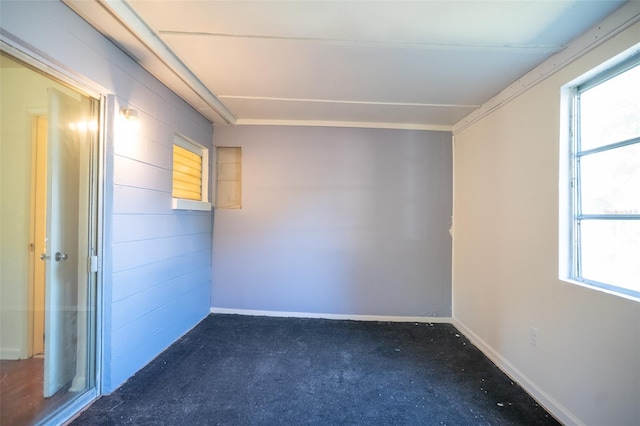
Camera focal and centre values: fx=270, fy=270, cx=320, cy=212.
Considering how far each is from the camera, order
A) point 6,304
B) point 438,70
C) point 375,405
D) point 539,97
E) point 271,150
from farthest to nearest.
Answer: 1. point 271,150
2. point 438,70
3. point 539,97
4. point 375,405
5. point 6,304

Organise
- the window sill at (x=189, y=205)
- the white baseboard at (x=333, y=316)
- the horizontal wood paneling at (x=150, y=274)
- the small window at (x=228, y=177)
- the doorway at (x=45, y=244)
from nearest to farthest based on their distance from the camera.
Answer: the doorway at (x=45, y=244), the horizontal wood paneling at (x=150, y=274), the window sill at (x=189, y=205), the white baseboard at (x=333, y=316), the small window at (x=228, y=177)

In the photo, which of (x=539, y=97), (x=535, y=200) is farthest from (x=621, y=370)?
(x=539, y=97)

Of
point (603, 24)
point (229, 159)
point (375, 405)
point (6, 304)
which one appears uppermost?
point (603, 24)

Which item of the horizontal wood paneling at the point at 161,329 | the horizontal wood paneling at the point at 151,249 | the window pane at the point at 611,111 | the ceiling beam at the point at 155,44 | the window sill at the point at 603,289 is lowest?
the horizontal wood paneling at the point at 161,329

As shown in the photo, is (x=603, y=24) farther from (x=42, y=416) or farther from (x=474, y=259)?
(x=42, y=416)

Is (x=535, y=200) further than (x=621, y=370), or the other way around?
(x=535, y=200)

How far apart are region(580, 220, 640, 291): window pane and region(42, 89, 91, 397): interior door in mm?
3311

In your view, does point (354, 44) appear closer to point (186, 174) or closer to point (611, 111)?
point (611, 111)

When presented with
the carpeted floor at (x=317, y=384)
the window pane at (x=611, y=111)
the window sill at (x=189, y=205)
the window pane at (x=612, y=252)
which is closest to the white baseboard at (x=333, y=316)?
the carpeted floor at (x=317, y=384)

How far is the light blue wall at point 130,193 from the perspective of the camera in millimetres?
1487

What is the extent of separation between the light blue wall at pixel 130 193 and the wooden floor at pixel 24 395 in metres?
0.29

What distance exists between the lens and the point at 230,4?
1.54 meters

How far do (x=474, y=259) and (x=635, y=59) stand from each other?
198cm

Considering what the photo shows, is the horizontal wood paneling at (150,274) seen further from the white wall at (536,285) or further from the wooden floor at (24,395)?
the white wall at (536,285)
